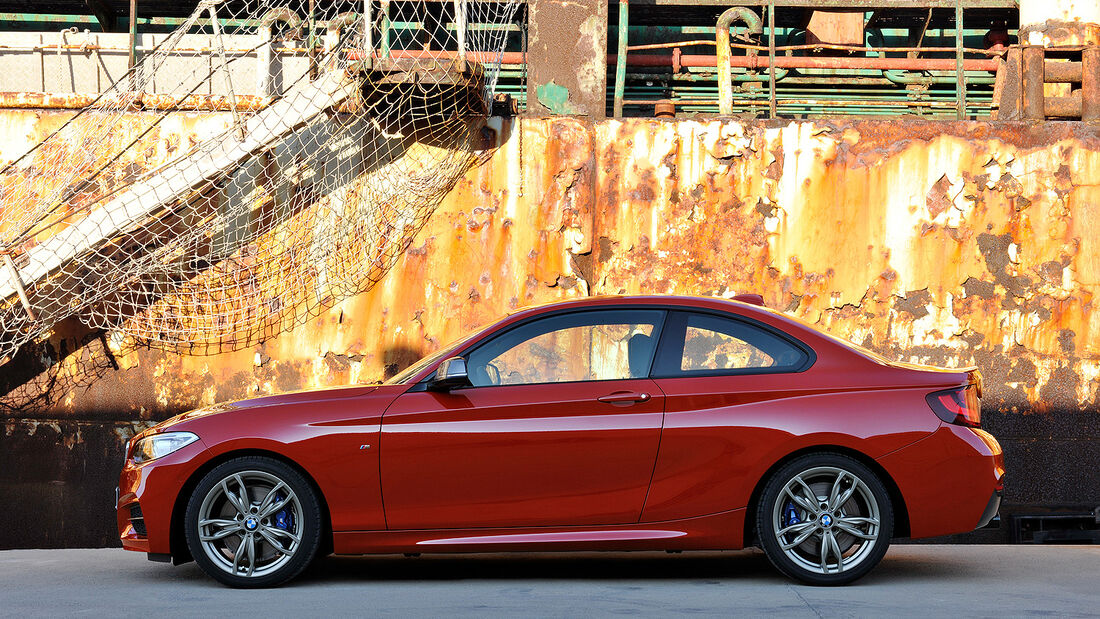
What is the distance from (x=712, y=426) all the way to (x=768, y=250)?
3394mm

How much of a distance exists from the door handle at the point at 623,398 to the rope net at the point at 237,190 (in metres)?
3.27

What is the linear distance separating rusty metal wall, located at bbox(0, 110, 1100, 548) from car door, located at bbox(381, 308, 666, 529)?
305 centimetres

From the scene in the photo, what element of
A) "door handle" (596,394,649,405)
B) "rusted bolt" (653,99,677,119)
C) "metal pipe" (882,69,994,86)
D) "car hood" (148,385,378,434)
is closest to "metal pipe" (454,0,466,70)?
"rusted bolt" (653,99,677,119)

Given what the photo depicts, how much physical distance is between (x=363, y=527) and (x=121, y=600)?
3.83 feet

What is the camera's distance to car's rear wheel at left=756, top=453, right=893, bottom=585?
572cm

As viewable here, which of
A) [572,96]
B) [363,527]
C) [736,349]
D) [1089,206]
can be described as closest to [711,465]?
[736,349]

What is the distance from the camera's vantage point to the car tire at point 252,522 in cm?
577

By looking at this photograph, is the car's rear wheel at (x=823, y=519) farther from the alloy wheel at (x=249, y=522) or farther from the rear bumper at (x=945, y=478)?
the alloy wheel at (x=249, y=522)

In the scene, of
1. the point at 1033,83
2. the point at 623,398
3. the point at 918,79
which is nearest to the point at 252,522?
the point at 623,398

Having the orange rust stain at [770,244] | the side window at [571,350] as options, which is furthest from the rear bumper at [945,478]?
the orange rust stain at [770,244]

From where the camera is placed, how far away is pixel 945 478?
570cm

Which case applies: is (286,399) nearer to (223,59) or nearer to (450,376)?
(450,376)

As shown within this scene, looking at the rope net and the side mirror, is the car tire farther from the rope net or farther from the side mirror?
the rope net

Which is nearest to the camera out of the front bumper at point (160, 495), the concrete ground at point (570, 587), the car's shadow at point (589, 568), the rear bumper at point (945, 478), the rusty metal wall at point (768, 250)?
the concrete ground at point (570, 587)
